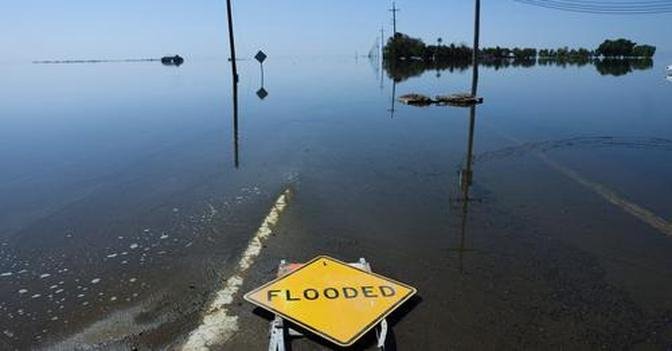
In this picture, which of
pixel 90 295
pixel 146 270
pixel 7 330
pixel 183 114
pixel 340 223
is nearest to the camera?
pixel 7 330

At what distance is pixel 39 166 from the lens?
11266 millimetres

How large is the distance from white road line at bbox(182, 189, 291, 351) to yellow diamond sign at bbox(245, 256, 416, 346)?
0.95 ft

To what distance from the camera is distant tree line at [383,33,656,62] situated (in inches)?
3226

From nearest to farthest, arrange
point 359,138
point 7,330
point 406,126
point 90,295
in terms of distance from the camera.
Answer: point 7,330 < point 90,295 < point 359,138 < point 406,126

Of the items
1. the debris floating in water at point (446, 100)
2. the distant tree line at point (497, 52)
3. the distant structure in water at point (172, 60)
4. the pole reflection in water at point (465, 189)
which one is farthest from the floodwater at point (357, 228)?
the distant structure in water at point (172, 60)

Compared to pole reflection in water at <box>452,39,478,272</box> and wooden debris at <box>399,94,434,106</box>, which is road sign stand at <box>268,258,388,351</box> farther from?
wooden debris at <box>399,94,434,106</box>

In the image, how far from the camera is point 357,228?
7031mm

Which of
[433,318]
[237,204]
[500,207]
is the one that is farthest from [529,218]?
[237,204]

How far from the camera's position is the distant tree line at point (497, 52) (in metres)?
81.9

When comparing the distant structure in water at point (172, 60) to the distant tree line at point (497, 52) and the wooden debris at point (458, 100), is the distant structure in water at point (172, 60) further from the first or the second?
the wooden debris at point (458, 100)

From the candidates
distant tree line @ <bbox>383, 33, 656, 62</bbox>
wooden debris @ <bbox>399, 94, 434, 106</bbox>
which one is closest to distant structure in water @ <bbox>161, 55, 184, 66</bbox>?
distant tree line @ <bbox>383, 33, 656, 62</bbox>

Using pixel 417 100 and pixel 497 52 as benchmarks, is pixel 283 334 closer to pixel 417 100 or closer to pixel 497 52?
pixel 417 100

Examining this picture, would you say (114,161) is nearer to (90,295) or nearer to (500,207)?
(90,295)

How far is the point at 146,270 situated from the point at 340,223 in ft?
8.81
